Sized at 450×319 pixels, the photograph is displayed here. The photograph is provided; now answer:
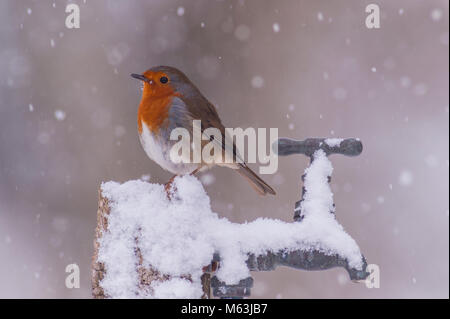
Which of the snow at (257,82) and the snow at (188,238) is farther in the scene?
the snow at (257,82)

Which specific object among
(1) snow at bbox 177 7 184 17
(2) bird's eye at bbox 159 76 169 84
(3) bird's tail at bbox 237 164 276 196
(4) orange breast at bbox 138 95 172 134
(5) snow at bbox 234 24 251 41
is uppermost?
(1) snow at bbox 177 7 184 17

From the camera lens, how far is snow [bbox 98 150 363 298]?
51.3 inches

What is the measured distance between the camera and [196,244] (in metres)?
1.33

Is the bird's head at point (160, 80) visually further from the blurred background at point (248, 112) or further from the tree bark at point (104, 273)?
the blurred background at point (248, 112)

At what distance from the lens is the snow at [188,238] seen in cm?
130

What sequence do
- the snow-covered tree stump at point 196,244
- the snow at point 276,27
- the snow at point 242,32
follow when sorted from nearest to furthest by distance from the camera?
the snow-covered tree stump at point 196,244 < the snow at point 242,32 < the snow at point 276,27

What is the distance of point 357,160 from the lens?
425cm

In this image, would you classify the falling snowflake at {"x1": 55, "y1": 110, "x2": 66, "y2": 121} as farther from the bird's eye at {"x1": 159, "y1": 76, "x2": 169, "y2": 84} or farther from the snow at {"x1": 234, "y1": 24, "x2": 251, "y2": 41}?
the bird's eye at {"x1": 159, "y1": 76, "x2": 169, "y2": 84}

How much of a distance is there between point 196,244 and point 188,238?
26 millimetres

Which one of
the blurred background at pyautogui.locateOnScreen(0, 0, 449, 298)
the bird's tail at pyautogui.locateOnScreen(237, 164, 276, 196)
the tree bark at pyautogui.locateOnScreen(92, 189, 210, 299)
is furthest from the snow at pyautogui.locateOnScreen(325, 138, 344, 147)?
the blurred background at pyautogui.locateOnScreen(0, 0, 449, 298)

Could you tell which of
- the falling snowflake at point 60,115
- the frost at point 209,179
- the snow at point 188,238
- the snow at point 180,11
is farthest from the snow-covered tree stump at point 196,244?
the snow at point 180,11

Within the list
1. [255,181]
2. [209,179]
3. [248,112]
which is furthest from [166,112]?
[248,112]

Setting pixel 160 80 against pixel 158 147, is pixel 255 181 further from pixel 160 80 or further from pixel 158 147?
pixel 160 80
